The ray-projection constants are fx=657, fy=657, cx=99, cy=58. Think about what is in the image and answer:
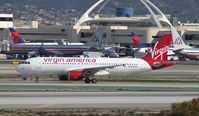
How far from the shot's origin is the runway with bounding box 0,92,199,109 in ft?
161

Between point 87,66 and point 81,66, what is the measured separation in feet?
2.41

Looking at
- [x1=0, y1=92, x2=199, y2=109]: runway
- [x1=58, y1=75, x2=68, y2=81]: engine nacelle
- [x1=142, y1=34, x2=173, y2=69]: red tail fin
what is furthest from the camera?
[x1=142, y1=34, x2=173, y2=69]: red tail fin

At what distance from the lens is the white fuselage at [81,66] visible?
3095 inches

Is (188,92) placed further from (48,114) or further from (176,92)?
(48,114)

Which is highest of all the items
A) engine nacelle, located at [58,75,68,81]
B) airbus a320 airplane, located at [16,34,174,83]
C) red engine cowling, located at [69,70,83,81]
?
airbus a320 airplane, located at [16,34,174,83]

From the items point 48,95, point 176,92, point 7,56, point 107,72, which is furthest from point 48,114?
point 7,56

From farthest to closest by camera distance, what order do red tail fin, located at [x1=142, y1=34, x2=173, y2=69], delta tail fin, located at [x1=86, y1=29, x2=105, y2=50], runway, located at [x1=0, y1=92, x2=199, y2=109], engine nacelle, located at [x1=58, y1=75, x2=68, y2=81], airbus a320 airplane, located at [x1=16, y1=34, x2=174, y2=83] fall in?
delta tail fin, located at [x1=86, y1=29, x2=105, y2=50] → red tail fin, located at [x1=142, y1=34, x2=173, y2=69] → engine nacelle, located at [x1=58, y1=75, x2=68, y2=81] → airbus a320 airplane, located at [x1=16, y1=34, x2=174, y2=83] → runway, located at [x1=0, y1=92, x2=199, y2=109]

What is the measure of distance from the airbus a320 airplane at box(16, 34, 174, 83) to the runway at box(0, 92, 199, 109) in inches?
752

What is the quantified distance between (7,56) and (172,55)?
4161cm

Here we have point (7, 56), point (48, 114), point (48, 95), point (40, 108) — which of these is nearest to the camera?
point (48, 114)

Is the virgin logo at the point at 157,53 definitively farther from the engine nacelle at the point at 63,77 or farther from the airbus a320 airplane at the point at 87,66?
the engine nacelle at the point at 63,77

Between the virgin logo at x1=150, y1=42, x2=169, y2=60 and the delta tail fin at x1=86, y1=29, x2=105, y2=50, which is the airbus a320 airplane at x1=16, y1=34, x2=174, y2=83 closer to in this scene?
the virgin logo at x1=150, y1=42, x2=169, y2=60

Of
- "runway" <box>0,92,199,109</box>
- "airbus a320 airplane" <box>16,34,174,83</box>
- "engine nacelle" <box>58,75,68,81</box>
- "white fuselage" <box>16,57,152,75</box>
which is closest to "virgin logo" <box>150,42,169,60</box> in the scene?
"airbus a320 airplane" <box>16,34,174,83</box>

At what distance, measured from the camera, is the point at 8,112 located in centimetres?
4434
